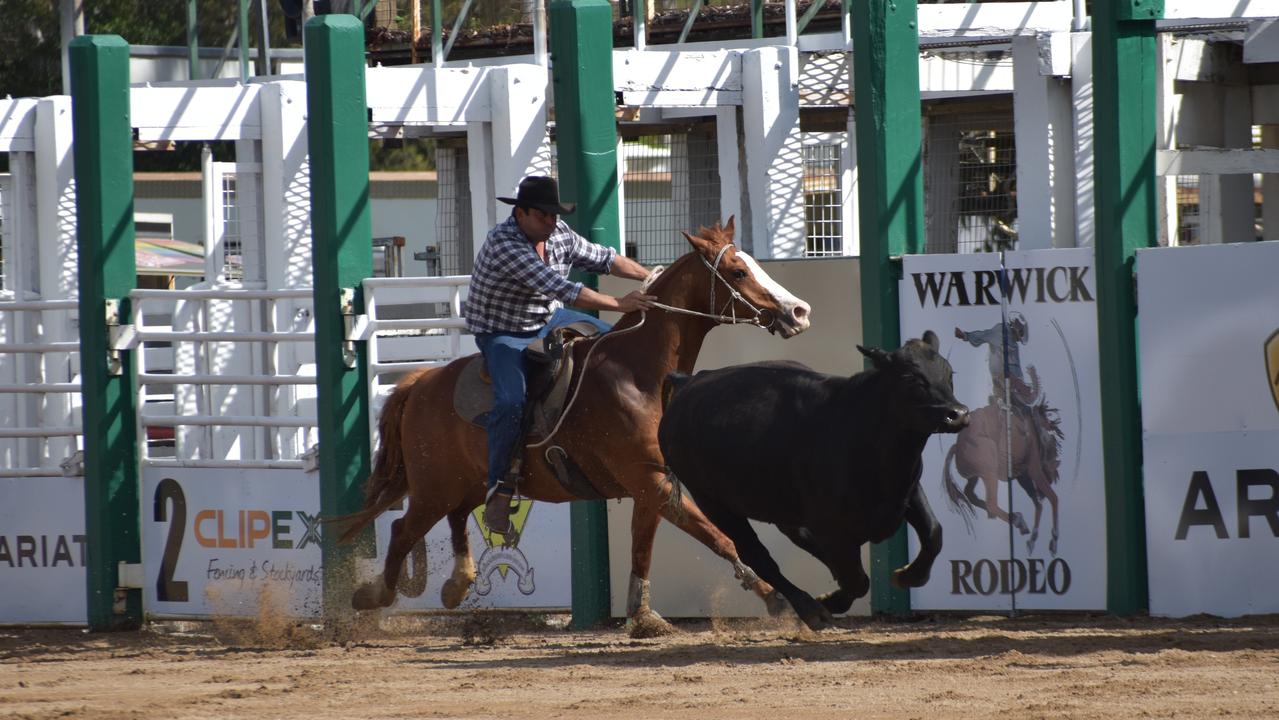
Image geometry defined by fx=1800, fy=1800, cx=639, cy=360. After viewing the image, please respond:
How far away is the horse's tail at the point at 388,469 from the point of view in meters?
10.6

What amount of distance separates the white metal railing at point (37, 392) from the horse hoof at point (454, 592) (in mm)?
3397

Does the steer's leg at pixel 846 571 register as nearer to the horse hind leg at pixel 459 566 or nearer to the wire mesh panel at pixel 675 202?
the horse hind leg at pixel 459 566

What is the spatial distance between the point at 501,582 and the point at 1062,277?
388cm

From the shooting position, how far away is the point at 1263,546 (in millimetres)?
9250

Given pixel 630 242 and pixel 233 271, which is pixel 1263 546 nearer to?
pixel 630 242

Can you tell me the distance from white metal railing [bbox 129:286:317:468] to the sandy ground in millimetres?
1645

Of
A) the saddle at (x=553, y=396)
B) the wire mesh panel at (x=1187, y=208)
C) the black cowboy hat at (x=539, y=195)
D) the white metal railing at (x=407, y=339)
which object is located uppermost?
the wire mesh panel at (x=1187, y=208)

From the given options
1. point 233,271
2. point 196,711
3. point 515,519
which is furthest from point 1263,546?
point 233,271

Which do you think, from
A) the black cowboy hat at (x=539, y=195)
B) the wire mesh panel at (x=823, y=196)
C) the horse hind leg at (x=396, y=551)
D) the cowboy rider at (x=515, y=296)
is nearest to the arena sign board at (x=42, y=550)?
the horse hind leg at (x=396, y=551)

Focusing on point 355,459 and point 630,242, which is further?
point 630,242

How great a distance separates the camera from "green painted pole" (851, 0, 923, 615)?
33.6ft

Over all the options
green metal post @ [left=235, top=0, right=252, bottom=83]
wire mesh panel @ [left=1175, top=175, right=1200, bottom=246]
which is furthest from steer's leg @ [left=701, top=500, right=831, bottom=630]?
green metal post @ [left=235, top=0, right=252, bottom=83]

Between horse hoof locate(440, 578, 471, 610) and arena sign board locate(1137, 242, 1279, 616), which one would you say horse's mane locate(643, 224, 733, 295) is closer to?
horse hoof locate(440, 578, 471, 610)

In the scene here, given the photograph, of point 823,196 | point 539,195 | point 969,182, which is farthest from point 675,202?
point 539,195
